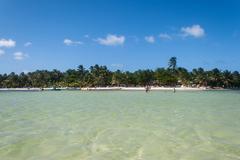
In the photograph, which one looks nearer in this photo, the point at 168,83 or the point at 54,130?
the point at 54,130

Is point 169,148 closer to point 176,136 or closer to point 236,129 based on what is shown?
point 176,136

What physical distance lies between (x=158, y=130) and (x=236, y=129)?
3.89 meters

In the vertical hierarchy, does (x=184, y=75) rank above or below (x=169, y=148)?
above

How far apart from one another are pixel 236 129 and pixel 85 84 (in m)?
144

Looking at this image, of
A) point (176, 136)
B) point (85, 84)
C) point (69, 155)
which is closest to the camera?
point (69, 155)

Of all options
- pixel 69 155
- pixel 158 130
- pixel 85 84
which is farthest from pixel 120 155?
pixel 85 84

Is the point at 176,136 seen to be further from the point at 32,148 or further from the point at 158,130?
the point at 32,148

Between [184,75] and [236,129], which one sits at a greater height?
[184,75]

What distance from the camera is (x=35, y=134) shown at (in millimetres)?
16203

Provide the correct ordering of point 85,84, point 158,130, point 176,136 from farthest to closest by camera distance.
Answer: point 85,84
point 158,130
point 176,136

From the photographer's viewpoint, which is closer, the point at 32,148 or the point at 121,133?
the point at 32,148

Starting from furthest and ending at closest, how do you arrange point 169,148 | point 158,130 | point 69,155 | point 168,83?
1. point 168,83
2. point 158,130
3. point 169,148
4. point 69,155

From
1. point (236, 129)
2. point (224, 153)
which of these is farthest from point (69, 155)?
point (236, 129)

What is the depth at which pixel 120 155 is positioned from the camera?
37.9 ft
